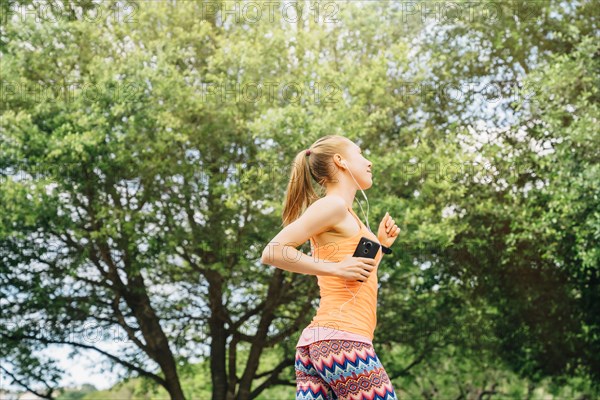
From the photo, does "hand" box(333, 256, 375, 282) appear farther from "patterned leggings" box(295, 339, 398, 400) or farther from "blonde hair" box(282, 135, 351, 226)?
"blonde hair" box(282, 135, 351, 226)

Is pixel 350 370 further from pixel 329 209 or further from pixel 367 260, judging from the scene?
pixel 329 209

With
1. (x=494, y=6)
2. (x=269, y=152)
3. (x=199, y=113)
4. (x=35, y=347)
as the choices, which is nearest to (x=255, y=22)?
(x=199, y=113)

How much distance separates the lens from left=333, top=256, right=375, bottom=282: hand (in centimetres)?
372

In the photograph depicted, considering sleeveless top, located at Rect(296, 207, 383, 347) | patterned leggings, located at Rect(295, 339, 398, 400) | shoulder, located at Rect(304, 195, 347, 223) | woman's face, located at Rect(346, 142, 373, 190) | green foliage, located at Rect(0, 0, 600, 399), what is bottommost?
patterned leggings, located at Rect(295, 339, 398, 400)

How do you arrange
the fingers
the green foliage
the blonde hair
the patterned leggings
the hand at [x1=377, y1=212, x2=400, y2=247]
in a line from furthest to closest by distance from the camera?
the green foliage < the hand at [x1=377, y1=212, x2=400, y2=247] < the blonde hair < the fingers < the patterned leggings

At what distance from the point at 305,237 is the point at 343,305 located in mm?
379

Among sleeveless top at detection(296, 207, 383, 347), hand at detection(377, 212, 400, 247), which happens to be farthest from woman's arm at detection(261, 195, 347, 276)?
hand at detection(377, 212, 400, 247)

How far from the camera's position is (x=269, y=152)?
52.4 feet

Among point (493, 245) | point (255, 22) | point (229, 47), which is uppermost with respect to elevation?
point (255, 22)

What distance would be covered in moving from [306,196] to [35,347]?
16560mm

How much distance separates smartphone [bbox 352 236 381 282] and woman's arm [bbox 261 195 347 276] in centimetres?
14

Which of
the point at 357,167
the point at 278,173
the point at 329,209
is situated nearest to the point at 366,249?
the point at 329,209

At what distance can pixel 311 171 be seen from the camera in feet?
13.6

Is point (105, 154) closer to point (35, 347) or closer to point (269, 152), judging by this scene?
point (269, 152)
